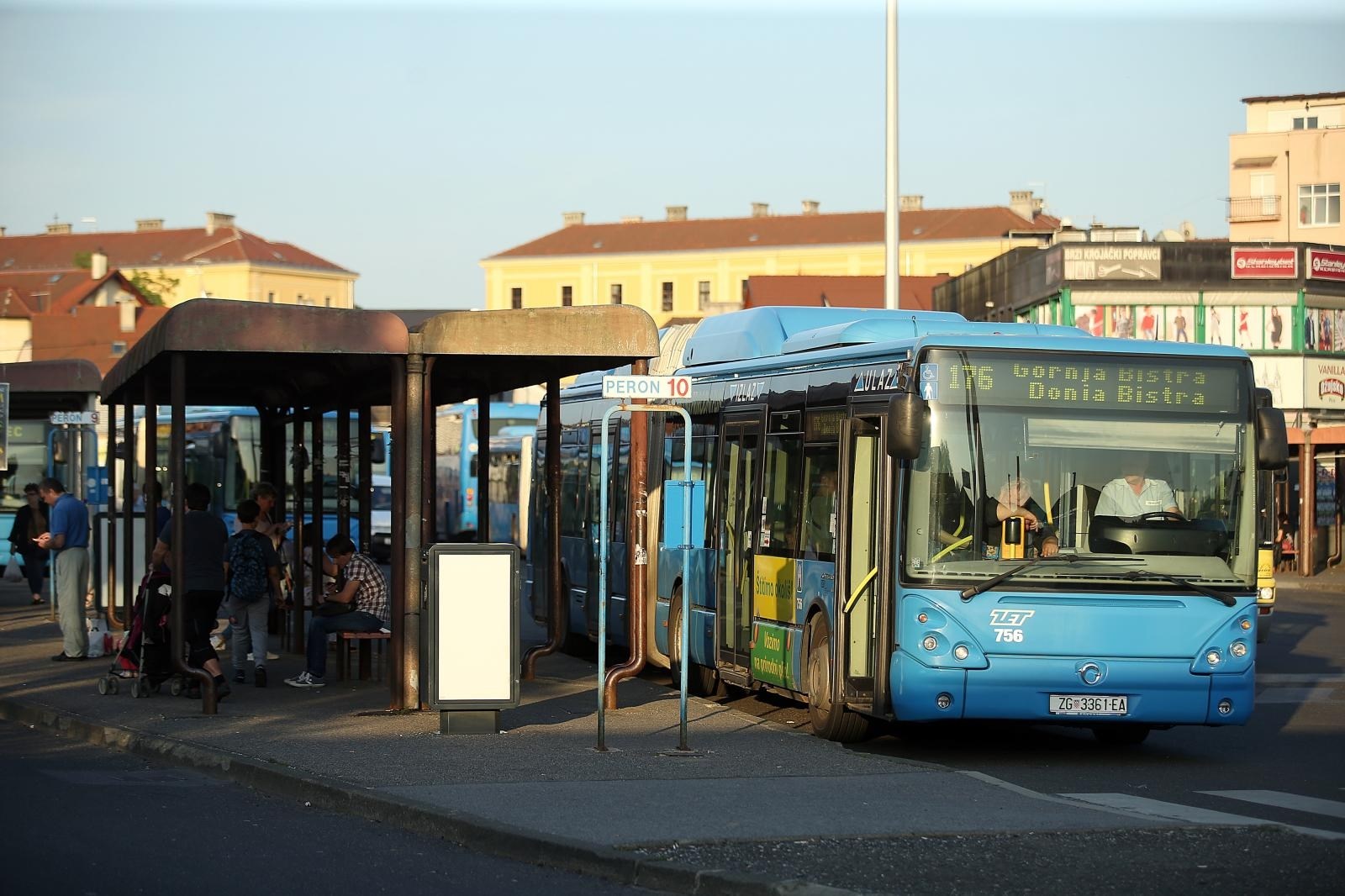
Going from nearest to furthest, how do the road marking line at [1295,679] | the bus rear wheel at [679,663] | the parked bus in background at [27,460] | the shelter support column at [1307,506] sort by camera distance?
the bus rear wheel at [679,663] → the road marking line at [1295,679] → the parked bus in background at [27,460] → the shelter support column at [1307,506]

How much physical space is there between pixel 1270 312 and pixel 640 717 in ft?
138

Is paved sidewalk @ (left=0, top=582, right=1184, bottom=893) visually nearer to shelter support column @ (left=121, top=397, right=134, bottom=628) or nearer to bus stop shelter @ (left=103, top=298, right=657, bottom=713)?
bus stop shelter @ (left=103, top=298, right=657, bottom=713)

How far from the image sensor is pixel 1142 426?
1327cm

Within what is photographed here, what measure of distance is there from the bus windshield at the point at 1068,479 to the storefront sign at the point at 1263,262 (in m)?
42.2

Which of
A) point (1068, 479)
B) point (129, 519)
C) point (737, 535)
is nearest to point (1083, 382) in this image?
point (1068, 479)

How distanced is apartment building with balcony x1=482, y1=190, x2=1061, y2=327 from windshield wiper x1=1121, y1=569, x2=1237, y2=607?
107718mm

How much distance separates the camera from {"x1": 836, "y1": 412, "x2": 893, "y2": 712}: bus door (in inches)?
530

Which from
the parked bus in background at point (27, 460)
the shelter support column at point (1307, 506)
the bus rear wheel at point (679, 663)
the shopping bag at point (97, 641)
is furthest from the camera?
the shelter support column at point (1307, 506)

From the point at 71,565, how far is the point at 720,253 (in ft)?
361

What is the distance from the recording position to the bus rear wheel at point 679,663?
713 inches

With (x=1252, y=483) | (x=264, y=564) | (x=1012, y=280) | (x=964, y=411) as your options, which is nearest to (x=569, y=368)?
(x=264, y=564)

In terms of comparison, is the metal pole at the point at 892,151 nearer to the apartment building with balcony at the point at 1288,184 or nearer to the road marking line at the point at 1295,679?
the road marking line at the point at 1295,679

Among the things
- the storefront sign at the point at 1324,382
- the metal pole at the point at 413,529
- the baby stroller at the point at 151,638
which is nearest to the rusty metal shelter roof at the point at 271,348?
the metal pole at the point at 413,529

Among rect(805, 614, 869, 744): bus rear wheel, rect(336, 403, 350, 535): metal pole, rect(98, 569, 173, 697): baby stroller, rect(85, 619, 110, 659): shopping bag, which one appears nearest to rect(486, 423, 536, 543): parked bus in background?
rect(336, 403, 350, 535): metal pole
